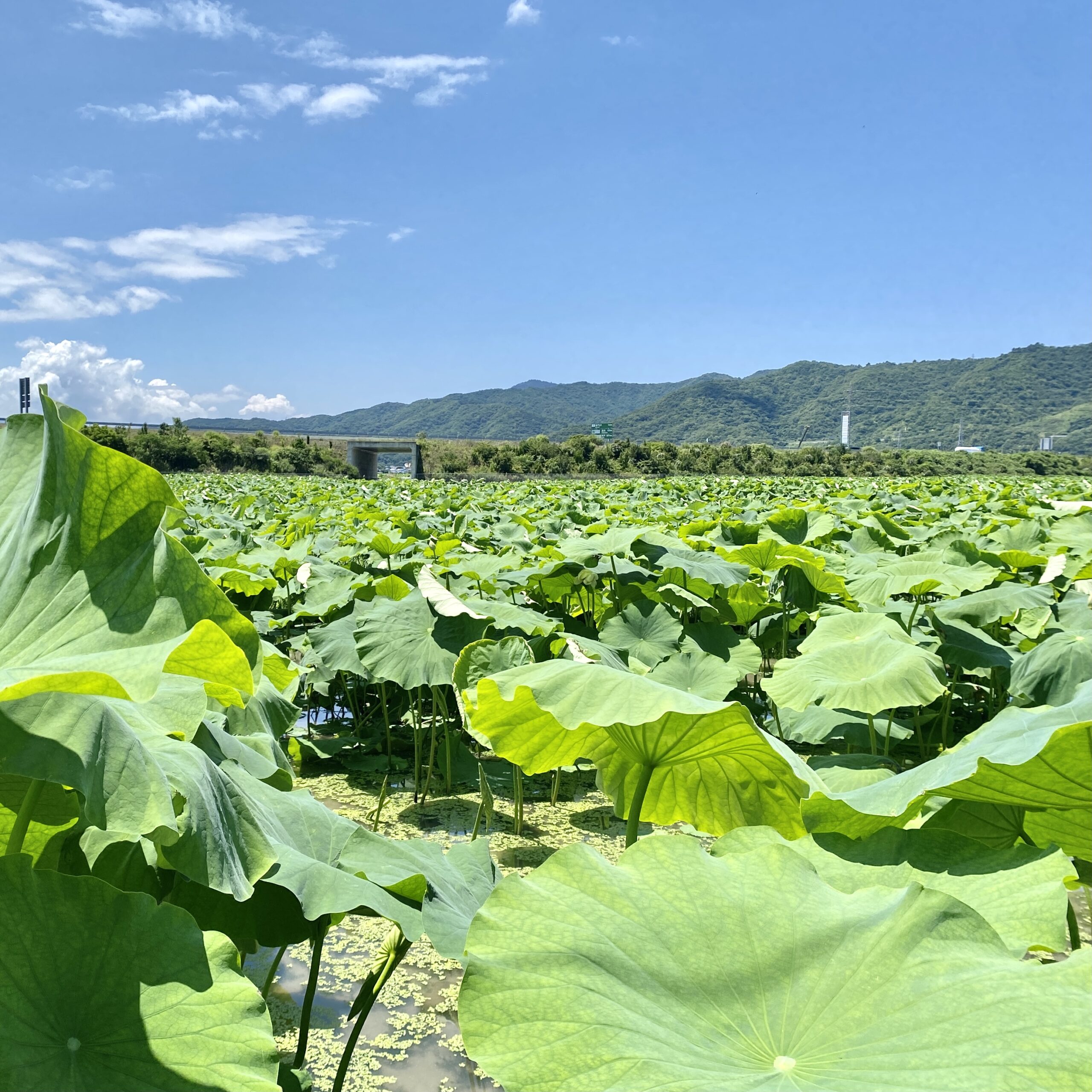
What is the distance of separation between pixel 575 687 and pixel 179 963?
1.94 feet

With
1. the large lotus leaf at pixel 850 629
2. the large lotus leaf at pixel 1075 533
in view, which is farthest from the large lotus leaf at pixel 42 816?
the large lotus leaf at pixel 1075 533

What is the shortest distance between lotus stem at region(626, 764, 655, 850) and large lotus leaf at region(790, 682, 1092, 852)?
0.66 feet

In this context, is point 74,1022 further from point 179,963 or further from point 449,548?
point 449,548

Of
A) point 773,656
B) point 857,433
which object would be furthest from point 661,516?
point 857,433

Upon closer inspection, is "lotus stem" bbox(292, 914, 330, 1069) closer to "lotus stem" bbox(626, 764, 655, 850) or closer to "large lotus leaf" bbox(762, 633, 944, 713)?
"lotus stem" bbox(626, 764, 655, 850)

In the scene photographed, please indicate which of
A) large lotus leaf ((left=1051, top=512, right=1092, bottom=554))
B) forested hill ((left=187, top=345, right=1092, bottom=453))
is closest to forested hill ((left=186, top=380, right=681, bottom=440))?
forested hill ((left=187, top=345, right=1092, bottom=453))

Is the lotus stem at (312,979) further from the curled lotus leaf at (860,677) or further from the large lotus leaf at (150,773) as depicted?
the curled lotus leaf at (860,677)

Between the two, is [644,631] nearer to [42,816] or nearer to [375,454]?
[42,816]

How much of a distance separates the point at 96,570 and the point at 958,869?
0.94 m

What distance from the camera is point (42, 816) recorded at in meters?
0.83

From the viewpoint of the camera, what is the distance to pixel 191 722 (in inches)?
31.2

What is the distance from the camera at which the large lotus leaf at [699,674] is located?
2.85 m

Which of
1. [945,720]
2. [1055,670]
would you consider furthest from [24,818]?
[945,720]

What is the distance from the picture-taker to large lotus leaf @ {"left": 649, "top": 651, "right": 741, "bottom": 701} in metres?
2.85
